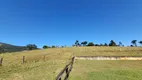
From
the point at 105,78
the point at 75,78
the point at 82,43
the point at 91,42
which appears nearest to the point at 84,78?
the point at 75,78

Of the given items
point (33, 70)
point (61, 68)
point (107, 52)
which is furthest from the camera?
point (107, 52)

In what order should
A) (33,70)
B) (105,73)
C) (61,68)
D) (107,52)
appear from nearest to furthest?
(105,73) → (61,68) → (33,70) → (107,52)

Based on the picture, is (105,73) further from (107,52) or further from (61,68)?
(107,52)

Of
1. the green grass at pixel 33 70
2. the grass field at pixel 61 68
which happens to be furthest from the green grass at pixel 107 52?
the green grass at pixel 33 70

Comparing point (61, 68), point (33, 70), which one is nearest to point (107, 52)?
point (61, 68)

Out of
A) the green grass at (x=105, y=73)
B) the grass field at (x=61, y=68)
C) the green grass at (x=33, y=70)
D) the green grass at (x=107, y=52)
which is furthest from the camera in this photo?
the green grass at (x=107, y=52)

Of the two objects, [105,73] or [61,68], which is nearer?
[105,73]

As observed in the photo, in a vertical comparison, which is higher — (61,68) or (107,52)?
(107,52)

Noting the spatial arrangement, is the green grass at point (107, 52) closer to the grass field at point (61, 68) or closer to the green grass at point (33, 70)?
the grass field at point (61, 68)

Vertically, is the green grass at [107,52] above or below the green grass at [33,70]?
above

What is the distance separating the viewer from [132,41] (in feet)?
499

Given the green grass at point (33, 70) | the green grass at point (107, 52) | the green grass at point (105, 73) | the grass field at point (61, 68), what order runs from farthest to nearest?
the green grass at point (107, 52) → the green grass at point (33, 70) → the grass field at point (61, 68) → the green grass at point (105, 73)

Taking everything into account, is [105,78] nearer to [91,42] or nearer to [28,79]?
[28,79]

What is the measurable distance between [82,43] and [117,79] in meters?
151
